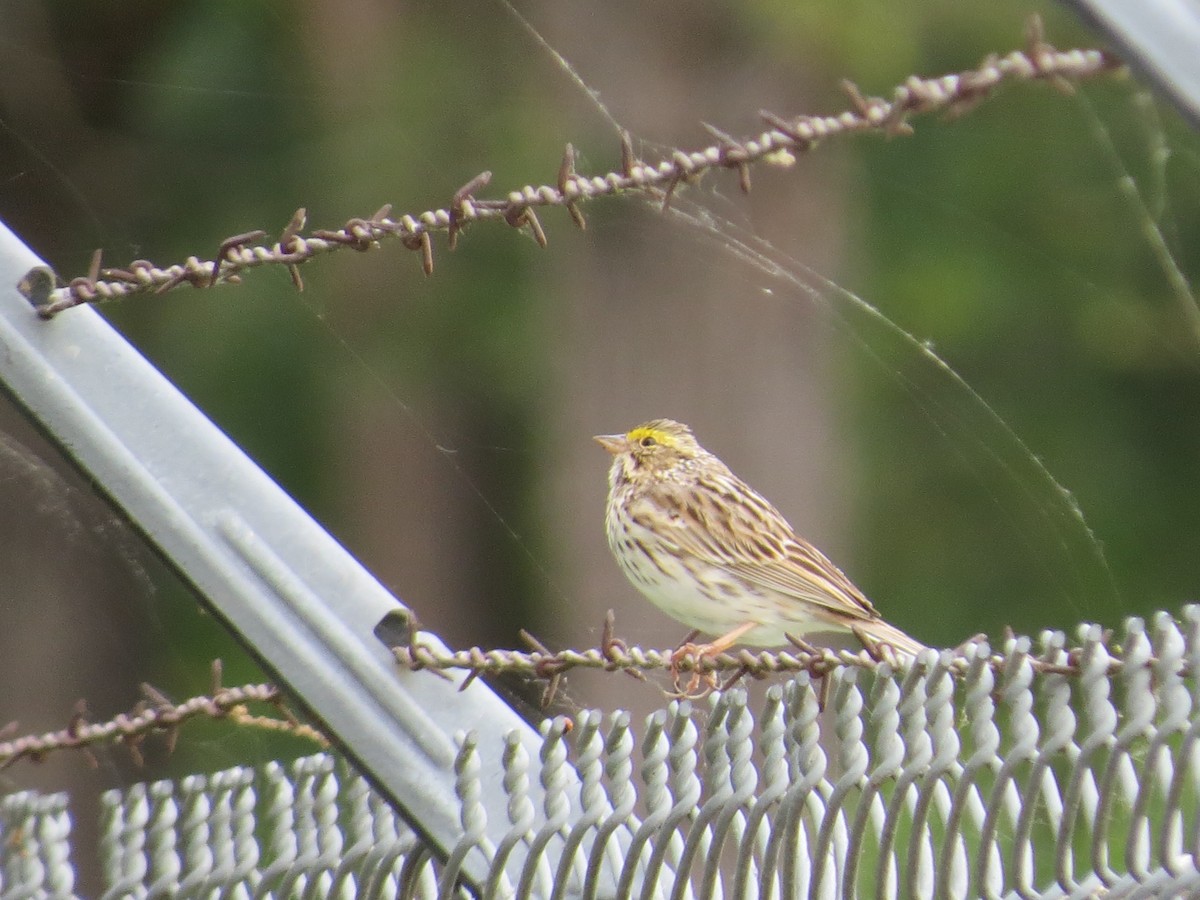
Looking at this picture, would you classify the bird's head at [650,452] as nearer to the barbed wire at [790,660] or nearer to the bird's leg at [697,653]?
the bird's leg at [697,653]

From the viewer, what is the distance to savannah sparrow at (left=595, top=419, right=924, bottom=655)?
405 centimetres

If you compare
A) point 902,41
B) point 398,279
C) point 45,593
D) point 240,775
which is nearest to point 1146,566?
point 902,41

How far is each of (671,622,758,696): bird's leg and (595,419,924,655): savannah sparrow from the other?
0.02 meters

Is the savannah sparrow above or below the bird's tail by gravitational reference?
above

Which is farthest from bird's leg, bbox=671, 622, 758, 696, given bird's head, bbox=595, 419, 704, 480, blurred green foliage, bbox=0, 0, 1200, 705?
blurred green foliage, bbox=0, 0, 1200, 705

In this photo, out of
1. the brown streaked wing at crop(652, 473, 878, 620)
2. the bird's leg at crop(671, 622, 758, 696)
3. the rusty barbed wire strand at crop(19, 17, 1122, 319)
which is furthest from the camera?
the brown streaked wing at crop(652, 473, 878, 620)

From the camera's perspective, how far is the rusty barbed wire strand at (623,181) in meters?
1.80

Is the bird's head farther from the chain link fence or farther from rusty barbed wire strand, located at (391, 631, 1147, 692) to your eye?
rusty barbed wire strand, located at (391, 631, 1147, 692)

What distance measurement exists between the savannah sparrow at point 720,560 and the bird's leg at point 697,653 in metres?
0.02

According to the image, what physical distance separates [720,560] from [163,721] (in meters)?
1.54

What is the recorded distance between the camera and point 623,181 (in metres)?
2.34

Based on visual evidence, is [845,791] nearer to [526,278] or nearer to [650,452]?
[650,452]

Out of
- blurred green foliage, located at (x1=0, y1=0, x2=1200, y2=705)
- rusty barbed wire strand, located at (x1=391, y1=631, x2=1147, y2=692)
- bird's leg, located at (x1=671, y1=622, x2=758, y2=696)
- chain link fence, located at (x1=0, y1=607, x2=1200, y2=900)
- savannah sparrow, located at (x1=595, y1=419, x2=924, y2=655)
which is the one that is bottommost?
chain link fence, located at (x1=0, y1=607, x2=1200, y2=900)

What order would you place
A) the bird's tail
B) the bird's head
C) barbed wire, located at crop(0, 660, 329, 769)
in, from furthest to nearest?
1. the bird's head
2. the bird's tail
3. barbed wire, located at crop(0, 660, 329, 769)
